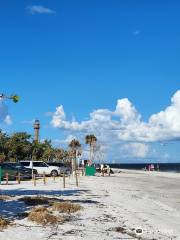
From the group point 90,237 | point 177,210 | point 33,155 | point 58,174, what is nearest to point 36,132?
point 33,155

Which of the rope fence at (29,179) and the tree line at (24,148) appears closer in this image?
the rope fence at (29,179)

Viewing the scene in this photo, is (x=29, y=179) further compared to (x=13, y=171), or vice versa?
(x=29, y=179)

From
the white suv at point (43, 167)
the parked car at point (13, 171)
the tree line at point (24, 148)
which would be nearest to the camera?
the parked car at point (13, 171)

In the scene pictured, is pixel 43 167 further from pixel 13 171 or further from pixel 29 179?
pixel 13 171

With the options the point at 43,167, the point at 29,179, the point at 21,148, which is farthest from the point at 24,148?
the point at 29,179

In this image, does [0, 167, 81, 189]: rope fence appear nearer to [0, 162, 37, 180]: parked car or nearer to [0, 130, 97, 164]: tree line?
[0, 162, 37, 180]: parked car

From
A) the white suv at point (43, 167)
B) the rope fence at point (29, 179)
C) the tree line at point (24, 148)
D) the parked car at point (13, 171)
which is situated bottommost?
the rope fence at point (29, 179)

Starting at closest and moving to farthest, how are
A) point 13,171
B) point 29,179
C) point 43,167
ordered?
1. point 13,171
2. point 29,179
3. point 43,167

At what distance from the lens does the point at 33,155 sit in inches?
3452

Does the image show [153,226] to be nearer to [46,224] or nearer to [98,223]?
[98,223]

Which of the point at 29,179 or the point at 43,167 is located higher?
the point at 43,167

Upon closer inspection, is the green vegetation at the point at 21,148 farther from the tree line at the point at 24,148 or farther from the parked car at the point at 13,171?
the parked car at the point at 13,171

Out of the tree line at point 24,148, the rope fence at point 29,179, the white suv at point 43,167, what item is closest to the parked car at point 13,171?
the rope fence at point 29,179

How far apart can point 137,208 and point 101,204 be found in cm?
154
